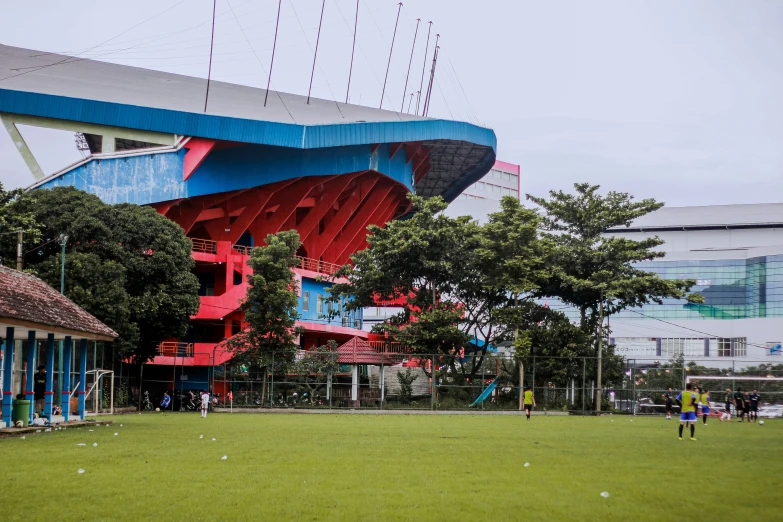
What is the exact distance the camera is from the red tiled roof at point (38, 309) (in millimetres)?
22625

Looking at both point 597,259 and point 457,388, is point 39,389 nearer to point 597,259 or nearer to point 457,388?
point 457,388

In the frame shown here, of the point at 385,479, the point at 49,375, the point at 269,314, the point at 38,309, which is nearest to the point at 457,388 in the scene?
the point at 269,314

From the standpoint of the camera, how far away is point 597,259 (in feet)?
161

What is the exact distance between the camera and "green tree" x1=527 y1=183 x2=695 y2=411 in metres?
48.0

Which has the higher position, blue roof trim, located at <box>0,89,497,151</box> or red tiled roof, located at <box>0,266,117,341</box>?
blue roof trim, located at <box>0,89,497,151</box>

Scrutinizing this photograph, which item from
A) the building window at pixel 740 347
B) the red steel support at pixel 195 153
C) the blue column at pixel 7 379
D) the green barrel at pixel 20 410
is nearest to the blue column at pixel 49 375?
the green barrel at pixel 20 410

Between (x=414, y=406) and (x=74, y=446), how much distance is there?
92.0 feet

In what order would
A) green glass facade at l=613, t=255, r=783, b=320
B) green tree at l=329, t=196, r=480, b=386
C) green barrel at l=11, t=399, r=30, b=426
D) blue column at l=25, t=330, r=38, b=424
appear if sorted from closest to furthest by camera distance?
green barrel at l=11, t=399, r=30, b=426
blue column at l=25, t=330, r=38, b=424
green tree at l=329, t=196, r=480, b=386
green glass facade at l=613, t=255, r=783, b=320

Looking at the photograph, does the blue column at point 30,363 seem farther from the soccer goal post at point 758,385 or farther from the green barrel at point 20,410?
the soccer goal post at point 758,385

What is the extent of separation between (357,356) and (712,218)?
2557 inches

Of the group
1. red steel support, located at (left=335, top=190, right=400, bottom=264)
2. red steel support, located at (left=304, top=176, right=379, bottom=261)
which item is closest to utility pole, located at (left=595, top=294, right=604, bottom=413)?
red steel support, located at (left=304, top=176, right=379, bottom=261)

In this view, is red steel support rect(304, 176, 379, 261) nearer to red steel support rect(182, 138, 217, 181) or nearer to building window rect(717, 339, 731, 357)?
red steel support rect(182, 138, 217, 181)

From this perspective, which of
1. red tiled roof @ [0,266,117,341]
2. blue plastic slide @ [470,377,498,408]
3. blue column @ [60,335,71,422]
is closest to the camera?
red tiled roof @ [0,266,117,341]

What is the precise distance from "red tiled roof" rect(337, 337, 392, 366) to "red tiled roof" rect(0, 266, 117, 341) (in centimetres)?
1909
